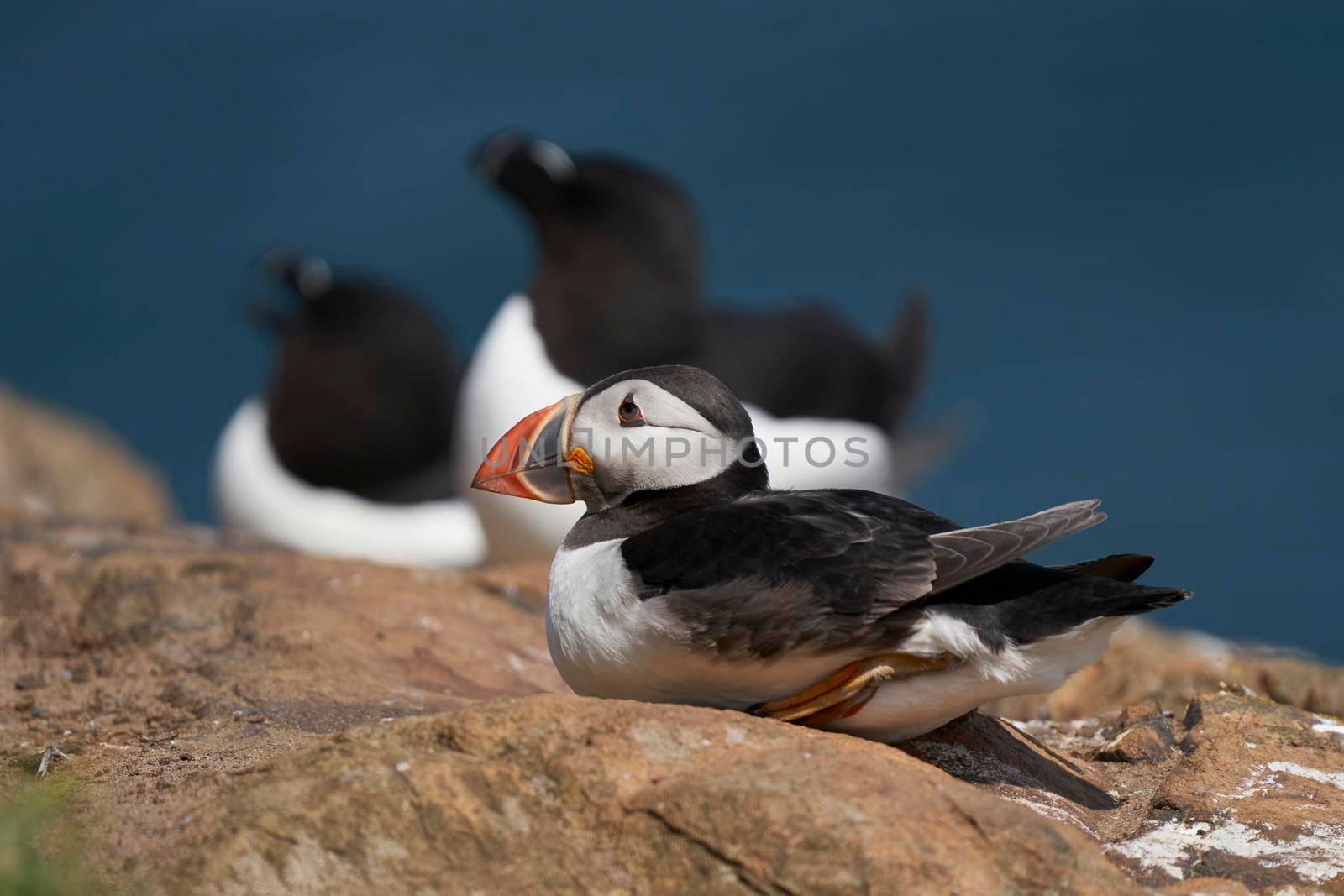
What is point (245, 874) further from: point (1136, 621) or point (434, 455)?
point (1136, 621)

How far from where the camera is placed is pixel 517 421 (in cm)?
890

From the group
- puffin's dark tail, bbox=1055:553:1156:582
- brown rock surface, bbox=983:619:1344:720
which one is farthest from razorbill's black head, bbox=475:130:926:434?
puffin's dark tail, bbox=1055:553:1156:582

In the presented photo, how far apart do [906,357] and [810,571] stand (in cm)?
721

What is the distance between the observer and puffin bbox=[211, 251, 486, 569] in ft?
35.2

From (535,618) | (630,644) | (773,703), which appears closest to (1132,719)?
(773,703)

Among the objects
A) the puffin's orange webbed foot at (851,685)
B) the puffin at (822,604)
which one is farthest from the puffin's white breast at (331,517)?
the puffin's orange webbed foot at (851,685)

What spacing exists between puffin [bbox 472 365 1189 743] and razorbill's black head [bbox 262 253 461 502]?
7.12 metres

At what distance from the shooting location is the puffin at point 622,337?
887 cm

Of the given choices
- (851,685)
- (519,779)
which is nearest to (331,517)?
(851,685)

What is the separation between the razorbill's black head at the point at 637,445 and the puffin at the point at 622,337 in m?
4.36

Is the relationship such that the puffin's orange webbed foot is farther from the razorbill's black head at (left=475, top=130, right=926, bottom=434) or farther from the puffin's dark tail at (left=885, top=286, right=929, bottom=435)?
the puffin's dark tail at (left=885, top=286, right=929, bottom=435)

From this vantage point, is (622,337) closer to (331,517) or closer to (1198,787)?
(331,517)

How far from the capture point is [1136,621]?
1142cm

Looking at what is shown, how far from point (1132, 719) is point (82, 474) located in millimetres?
11107
